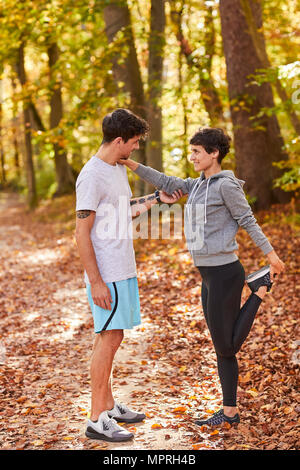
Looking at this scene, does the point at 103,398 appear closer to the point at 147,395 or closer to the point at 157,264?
the point at 147,395

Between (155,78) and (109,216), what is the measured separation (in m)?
8.91

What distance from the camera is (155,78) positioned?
39.7 ft

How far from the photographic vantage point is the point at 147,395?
4934mm

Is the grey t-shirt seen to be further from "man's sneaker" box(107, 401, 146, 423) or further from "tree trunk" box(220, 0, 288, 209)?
"tree trunk" box(220, 0, 288, 209)

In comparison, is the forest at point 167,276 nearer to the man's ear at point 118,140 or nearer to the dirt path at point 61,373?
the dirt path at point 61,373

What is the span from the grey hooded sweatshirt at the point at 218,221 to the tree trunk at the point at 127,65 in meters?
8.35

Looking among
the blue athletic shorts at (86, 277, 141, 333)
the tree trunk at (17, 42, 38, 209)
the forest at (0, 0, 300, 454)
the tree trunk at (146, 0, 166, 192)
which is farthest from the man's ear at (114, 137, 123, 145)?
the tree trunk at (17, 42, 38, 209)

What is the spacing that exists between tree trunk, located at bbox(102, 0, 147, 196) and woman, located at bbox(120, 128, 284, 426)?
8.27 metres

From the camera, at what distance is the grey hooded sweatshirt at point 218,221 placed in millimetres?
3764

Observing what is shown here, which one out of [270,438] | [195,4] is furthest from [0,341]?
[195,4]

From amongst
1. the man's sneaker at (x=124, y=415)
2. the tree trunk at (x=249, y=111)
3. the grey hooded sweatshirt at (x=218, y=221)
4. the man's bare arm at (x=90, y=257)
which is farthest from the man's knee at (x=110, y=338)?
the tree trunk at (x=249, y=111)

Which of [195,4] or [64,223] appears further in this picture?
[64,223]

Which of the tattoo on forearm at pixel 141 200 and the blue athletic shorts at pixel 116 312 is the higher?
the tattoo on forearm at pixel 141 200

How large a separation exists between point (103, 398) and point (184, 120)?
943cm
